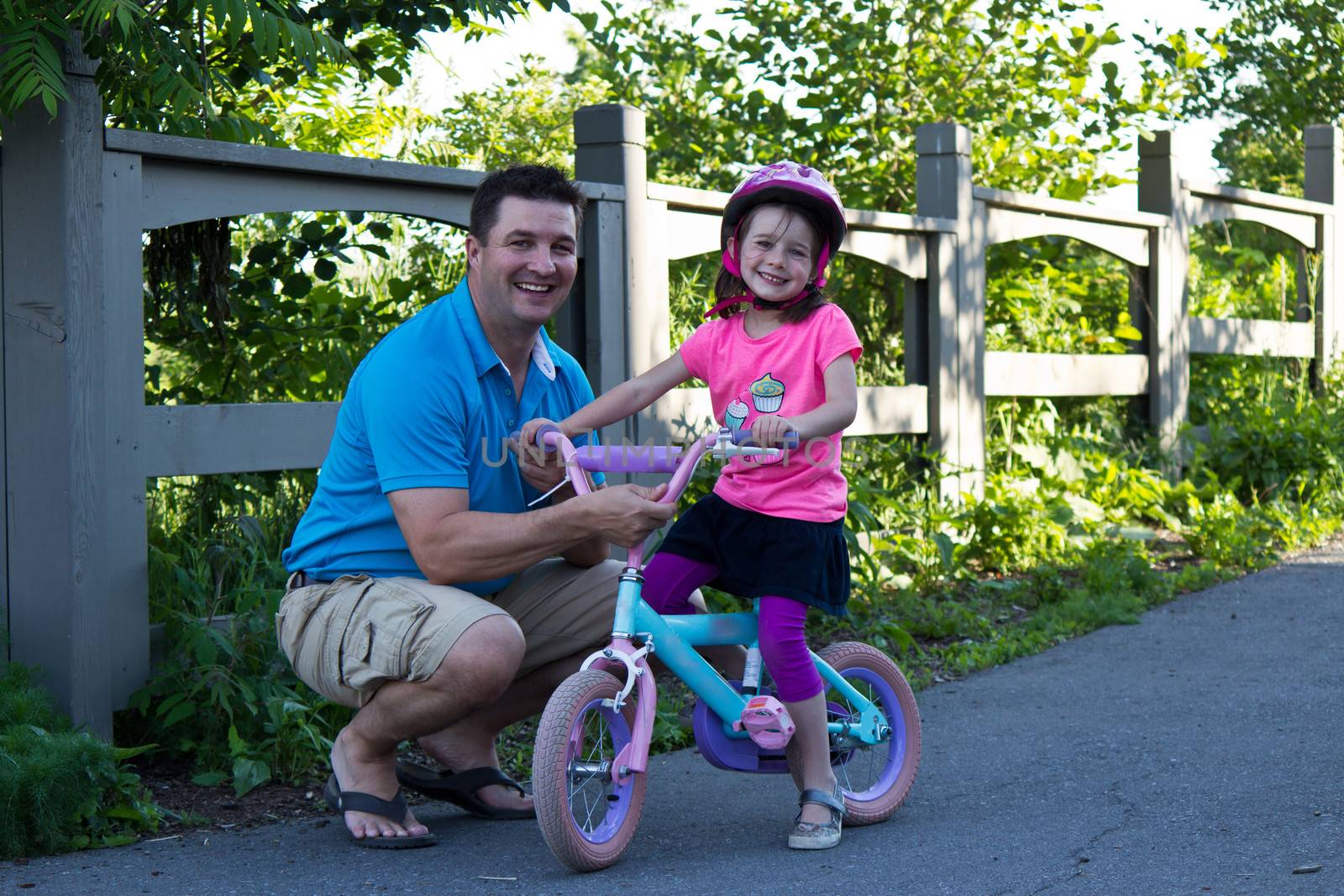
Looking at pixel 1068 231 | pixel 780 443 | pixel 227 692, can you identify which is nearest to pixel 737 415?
pixel 780 443

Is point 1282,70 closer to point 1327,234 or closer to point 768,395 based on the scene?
point 1327,234

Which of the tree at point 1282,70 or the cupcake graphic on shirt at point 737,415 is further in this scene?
the tree at point 1282,70

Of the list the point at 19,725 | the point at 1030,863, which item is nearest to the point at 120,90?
the point at 19,725

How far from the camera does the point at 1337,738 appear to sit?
4.11 metres

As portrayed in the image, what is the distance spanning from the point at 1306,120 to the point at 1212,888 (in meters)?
10.6

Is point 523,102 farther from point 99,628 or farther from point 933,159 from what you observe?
point 99,628

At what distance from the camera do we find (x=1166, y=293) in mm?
8500

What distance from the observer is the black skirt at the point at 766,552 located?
3.33 meters

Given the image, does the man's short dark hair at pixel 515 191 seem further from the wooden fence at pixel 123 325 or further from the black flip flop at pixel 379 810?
the black flip flop at pixel 379 810

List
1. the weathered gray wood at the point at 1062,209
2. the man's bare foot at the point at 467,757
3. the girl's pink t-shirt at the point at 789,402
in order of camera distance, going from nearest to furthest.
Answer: the girl's pink t-shirt at the point at 789,402, the man's bare foot at the point at 467,757, the weathered gray wood at the point at 1062,209

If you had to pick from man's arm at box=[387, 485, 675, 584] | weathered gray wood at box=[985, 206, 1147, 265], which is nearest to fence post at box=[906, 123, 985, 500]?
weathered gray wood at box=[985, 206, 1147, 265]

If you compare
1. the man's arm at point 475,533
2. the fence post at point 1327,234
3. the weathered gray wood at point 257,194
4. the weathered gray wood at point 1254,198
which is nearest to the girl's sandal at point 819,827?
the man's arm at point 475,533

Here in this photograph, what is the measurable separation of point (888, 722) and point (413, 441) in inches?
51.9

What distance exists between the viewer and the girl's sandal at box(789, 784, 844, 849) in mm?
3299
